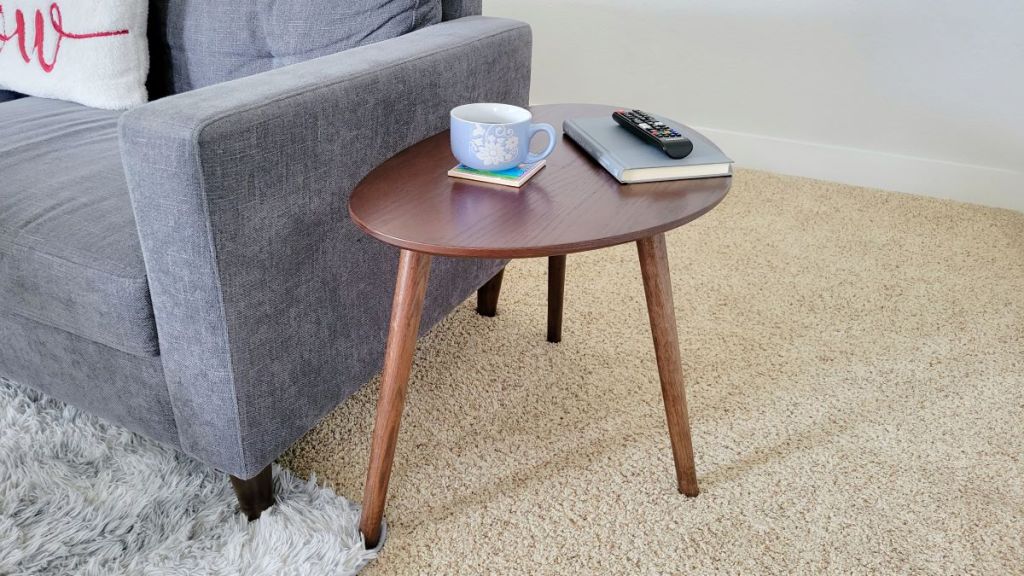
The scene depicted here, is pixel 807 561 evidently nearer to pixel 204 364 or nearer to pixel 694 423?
pixel 694 423

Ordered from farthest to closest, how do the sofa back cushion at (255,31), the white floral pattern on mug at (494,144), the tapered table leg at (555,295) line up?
the tapered table leg at (555,295) → the sofa back cushion at (255,31) → the white floral pattern on mug at (494,144)

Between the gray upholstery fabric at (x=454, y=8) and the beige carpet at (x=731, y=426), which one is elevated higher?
the gray upholstery fabric at (x=454, y=8)

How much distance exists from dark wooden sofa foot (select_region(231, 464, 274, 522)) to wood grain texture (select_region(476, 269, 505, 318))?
630mm

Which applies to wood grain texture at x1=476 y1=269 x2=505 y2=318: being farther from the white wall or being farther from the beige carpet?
the white wall

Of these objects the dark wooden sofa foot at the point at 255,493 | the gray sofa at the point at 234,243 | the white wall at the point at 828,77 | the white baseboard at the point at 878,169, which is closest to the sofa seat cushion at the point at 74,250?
the gray sofa at the point at 234,243

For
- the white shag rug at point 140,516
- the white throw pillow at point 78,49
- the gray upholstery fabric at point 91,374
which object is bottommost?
the white shag rug at point 140,516

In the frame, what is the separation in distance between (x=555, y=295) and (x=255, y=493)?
66cm

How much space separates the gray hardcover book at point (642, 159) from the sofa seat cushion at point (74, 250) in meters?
0.62

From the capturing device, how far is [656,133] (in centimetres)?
106

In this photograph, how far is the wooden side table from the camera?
0.83 metres

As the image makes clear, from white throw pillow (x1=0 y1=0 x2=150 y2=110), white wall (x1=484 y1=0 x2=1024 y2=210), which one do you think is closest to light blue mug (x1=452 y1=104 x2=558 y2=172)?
white throw pillow (x1=0 y1=0 x2=150 y2=110)

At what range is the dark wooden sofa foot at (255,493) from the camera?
1047 mm

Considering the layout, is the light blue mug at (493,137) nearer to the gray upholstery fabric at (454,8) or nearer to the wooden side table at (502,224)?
the wooden side table at (502,224)

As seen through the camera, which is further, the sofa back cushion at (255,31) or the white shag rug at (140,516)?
the sofa back cushion at (255,31)
